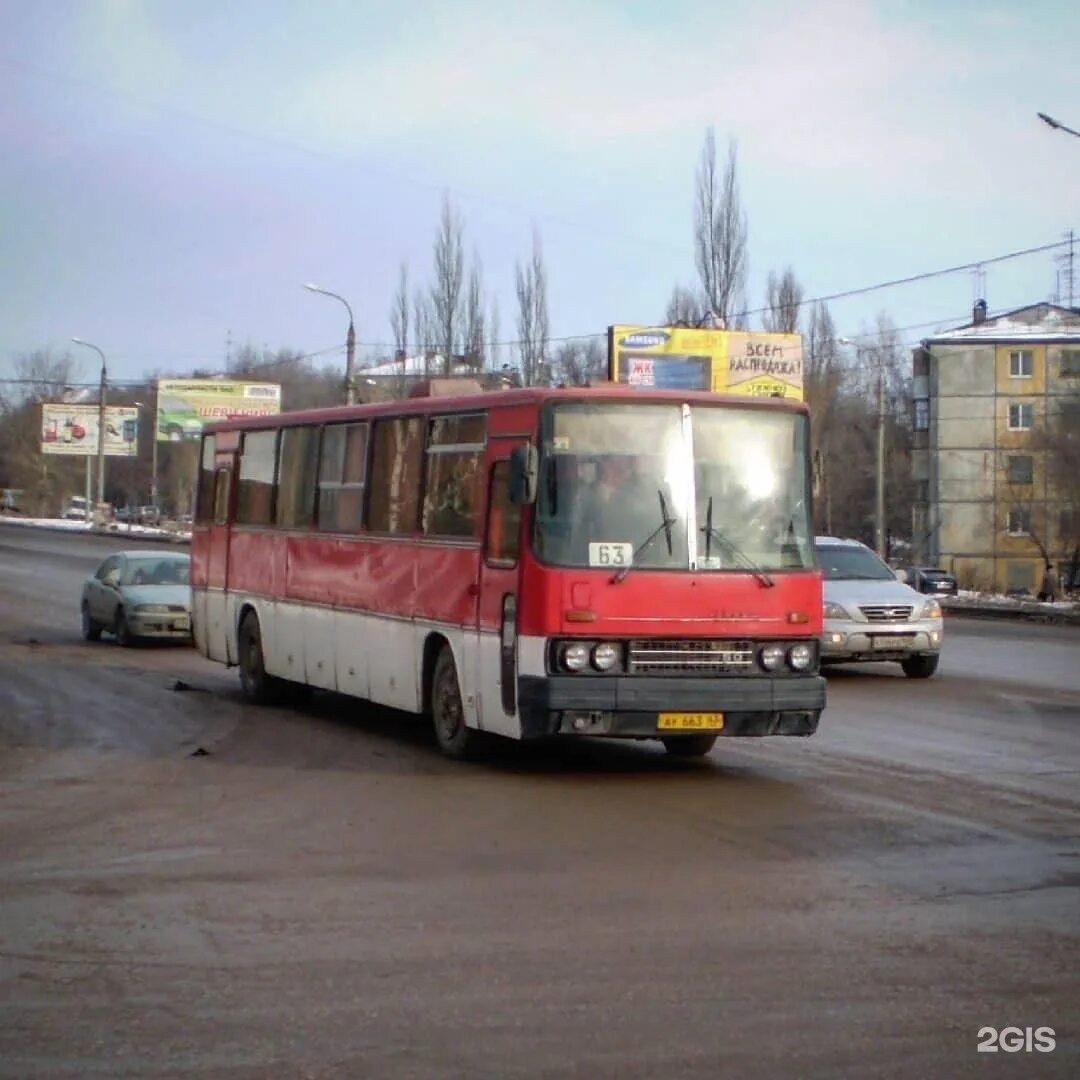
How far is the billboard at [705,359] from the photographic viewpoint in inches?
2153

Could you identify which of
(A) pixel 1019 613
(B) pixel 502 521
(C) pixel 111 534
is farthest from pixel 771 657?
(C) pixel 111 534

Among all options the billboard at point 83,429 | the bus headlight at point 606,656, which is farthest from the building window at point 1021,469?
the bus headlight at point 606,656

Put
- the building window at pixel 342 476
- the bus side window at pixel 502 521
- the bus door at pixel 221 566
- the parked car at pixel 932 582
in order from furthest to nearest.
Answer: the parked car at pixel 932 582 → the bus door at pixel 221 566 → the building window at pixel 342 476 → the bus side window at pixel 502 521

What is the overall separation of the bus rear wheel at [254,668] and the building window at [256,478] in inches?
41.0

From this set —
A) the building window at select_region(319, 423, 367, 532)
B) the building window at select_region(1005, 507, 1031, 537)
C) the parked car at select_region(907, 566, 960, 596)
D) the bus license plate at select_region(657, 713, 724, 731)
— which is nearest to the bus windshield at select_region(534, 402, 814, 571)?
the bus license plate at select_region(657, 713, 724, 731)

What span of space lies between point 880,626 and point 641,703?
9372 millimetres

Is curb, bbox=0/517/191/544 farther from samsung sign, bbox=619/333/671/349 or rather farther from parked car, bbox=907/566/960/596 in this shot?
parked car, bbox=907/566/960/596

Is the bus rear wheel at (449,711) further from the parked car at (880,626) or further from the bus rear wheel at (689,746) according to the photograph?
the parked car at (880,626)

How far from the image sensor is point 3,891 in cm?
874

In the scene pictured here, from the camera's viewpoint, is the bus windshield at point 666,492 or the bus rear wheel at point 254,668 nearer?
the bus windshield at point 666,492

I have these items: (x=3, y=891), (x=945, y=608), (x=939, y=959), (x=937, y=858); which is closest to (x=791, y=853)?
(x=937, y=858)

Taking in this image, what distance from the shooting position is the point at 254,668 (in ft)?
59.5

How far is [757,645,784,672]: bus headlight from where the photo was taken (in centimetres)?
1239

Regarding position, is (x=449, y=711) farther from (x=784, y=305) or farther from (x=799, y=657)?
(x=784, y=305)
